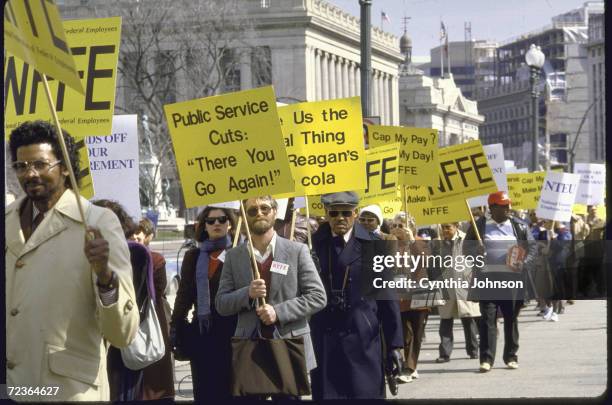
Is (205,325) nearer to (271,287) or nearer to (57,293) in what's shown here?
(271,287)

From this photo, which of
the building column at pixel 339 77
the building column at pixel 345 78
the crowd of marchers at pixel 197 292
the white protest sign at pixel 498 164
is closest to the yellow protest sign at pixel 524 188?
the white protest sign at pixel 498 164

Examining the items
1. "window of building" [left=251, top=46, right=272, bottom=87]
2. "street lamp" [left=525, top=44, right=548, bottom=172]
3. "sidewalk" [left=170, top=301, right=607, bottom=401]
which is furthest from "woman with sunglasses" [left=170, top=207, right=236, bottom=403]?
"window of building" [left=251, top=46, right=272, bottom=87]

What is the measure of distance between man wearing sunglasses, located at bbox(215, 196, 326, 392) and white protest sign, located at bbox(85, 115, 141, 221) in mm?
1440

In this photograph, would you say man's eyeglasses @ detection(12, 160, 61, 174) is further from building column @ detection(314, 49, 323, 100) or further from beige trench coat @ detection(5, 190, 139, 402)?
building column @ detection(314, 49, 323, 100)

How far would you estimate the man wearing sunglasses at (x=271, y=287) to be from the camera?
8.50m

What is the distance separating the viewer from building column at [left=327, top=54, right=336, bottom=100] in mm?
107688

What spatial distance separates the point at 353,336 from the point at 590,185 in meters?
20.9

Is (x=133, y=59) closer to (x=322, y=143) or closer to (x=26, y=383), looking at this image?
(x=322, y=143)

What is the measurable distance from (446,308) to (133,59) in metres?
46.1

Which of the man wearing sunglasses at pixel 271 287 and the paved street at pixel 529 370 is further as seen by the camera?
the paved street at pixel 529 370

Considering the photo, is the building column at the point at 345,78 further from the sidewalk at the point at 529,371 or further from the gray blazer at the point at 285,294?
the gray blazer at the point at 285,294

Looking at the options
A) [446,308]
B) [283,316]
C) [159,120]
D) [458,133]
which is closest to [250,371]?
[283,316]

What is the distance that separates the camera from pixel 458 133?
160500 mm

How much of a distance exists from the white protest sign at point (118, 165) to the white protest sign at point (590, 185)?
1938cm
